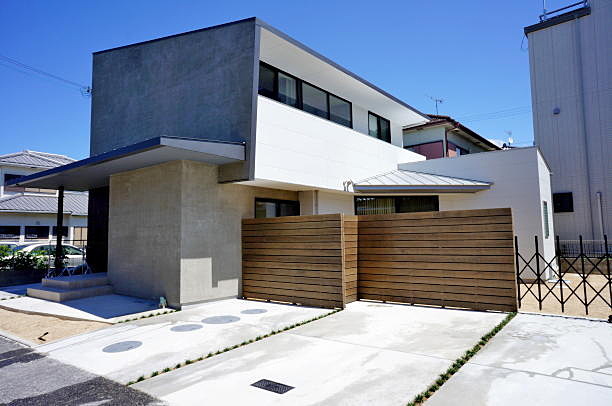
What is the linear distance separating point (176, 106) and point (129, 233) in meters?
3.75

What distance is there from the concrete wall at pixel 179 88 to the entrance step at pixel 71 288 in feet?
14.2

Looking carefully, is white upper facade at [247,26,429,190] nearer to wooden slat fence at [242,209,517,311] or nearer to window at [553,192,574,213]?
wooden slat fence at [242,209,517,311]

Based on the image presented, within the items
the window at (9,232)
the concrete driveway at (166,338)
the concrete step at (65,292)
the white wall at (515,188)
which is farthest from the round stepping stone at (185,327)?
the window at (9,232)

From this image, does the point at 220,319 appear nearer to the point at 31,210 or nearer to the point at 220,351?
the point at 220,351

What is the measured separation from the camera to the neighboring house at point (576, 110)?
15656 mm

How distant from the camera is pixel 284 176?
972 centimetres

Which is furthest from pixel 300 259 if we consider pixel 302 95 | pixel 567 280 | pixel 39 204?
pixel 39 204

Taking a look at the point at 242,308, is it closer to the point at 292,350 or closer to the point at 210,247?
the point at 210,247

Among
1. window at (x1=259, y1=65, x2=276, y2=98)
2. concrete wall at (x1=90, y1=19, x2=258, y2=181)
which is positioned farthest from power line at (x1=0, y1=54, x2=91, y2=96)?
window at (x1=259, y1=65, x2=276, y2=98)

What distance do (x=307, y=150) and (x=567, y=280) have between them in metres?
9.20

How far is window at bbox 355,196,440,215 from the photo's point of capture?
44.2 ft

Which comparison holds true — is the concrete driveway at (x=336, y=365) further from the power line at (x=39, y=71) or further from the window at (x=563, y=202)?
the power line at (x=39, y=71)

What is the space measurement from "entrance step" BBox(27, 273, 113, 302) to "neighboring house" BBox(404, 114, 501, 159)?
571 inches

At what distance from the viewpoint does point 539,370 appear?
4.32 metres
